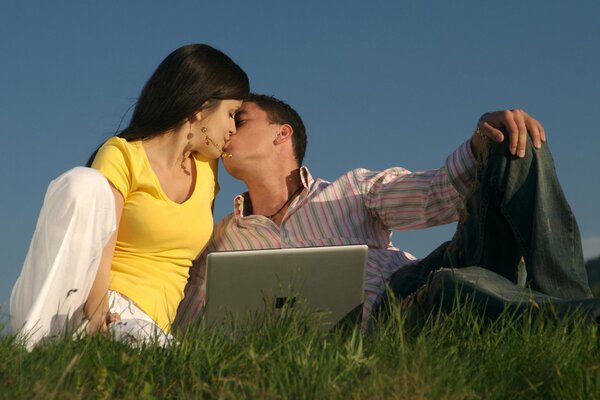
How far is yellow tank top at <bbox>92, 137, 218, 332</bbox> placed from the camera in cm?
502

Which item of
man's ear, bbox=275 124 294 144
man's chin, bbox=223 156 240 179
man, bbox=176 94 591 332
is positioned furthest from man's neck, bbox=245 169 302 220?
man's ear, bbox=275 124 294 144

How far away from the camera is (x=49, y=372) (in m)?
3.19

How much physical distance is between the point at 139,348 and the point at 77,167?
1304 millimetres

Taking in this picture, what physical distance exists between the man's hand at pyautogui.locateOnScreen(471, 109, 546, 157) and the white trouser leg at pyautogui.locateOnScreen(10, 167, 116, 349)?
1.97 m

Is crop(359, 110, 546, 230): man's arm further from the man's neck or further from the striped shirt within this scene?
the man's neck

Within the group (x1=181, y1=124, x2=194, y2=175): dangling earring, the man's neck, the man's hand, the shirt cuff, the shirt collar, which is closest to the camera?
the man's hand

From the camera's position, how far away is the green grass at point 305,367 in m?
3.14

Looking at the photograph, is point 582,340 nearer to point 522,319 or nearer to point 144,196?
point 522,319

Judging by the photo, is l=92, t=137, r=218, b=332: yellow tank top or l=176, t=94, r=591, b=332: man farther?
l=92, t=137, r=218, b=332: yellow tank top

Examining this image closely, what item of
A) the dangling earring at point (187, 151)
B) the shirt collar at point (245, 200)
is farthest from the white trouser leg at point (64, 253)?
the shirt collar at point (245, 200)

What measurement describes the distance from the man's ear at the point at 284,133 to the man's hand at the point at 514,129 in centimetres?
176

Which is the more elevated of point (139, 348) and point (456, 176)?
point (456, 176)

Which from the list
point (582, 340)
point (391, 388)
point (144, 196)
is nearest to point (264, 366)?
point (391, 388)

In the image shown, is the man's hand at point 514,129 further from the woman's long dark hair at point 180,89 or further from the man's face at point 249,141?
the man's face at point 249,141
